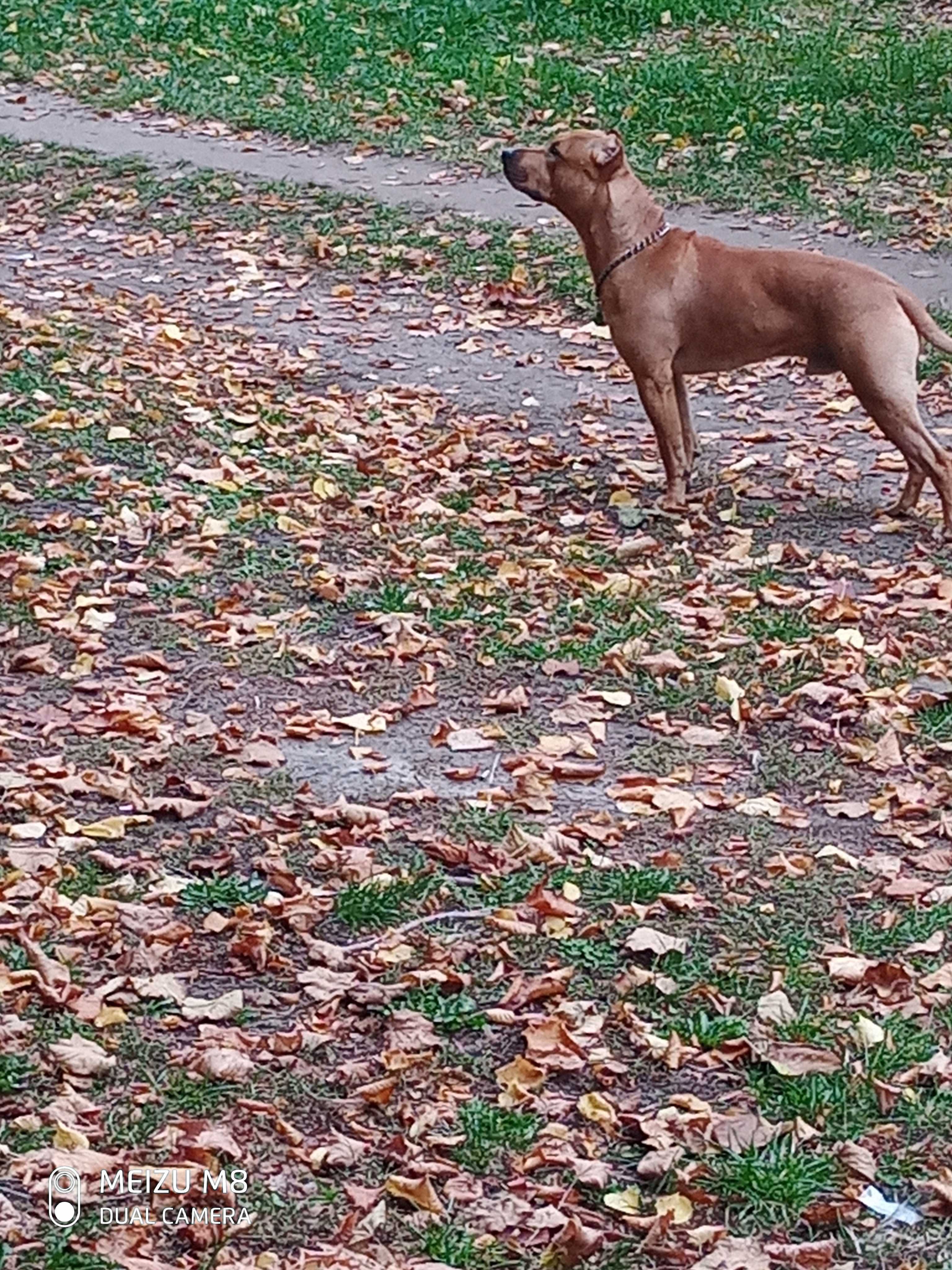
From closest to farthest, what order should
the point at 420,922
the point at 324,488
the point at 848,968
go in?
the point at 848,968
the point at 420,922
the point at 324,488

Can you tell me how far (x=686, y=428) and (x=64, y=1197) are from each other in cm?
499

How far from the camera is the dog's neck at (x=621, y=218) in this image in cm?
753

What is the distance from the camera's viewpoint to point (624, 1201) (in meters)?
3.75

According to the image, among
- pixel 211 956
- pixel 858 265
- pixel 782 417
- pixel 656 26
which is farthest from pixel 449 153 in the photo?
pixel 211 956

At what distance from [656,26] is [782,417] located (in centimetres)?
756

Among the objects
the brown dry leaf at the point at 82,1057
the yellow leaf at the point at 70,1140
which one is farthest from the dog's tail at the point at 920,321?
the yellow leaf at the point at 70,1140

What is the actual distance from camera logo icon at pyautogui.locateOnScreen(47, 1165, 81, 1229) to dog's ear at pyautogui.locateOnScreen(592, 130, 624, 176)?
5.02 meters

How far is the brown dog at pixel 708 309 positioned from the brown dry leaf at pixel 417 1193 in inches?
166

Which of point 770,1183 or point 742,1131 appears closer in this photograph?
point 770,1183

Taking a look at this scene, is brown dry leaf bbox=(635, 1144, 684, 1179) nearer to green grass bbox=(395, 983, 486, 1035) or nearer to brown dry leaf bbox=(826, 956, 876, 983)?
green grass bbox=(395, 983, 486, 1035)

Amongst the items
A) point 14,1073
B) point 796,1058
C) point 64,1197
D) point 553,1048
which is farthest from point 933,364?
point 64,1197

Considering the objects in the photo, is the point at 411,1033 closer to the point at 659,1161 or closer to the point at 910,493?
the point at 659,1161

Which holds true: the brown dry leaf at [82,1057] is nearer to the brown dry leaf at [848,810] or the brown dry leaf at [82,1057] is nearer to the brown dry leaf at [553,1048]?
the brown dry leaf at [553,1048]

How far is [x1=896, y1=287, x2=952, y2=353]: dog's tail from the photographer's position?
7020 mm
